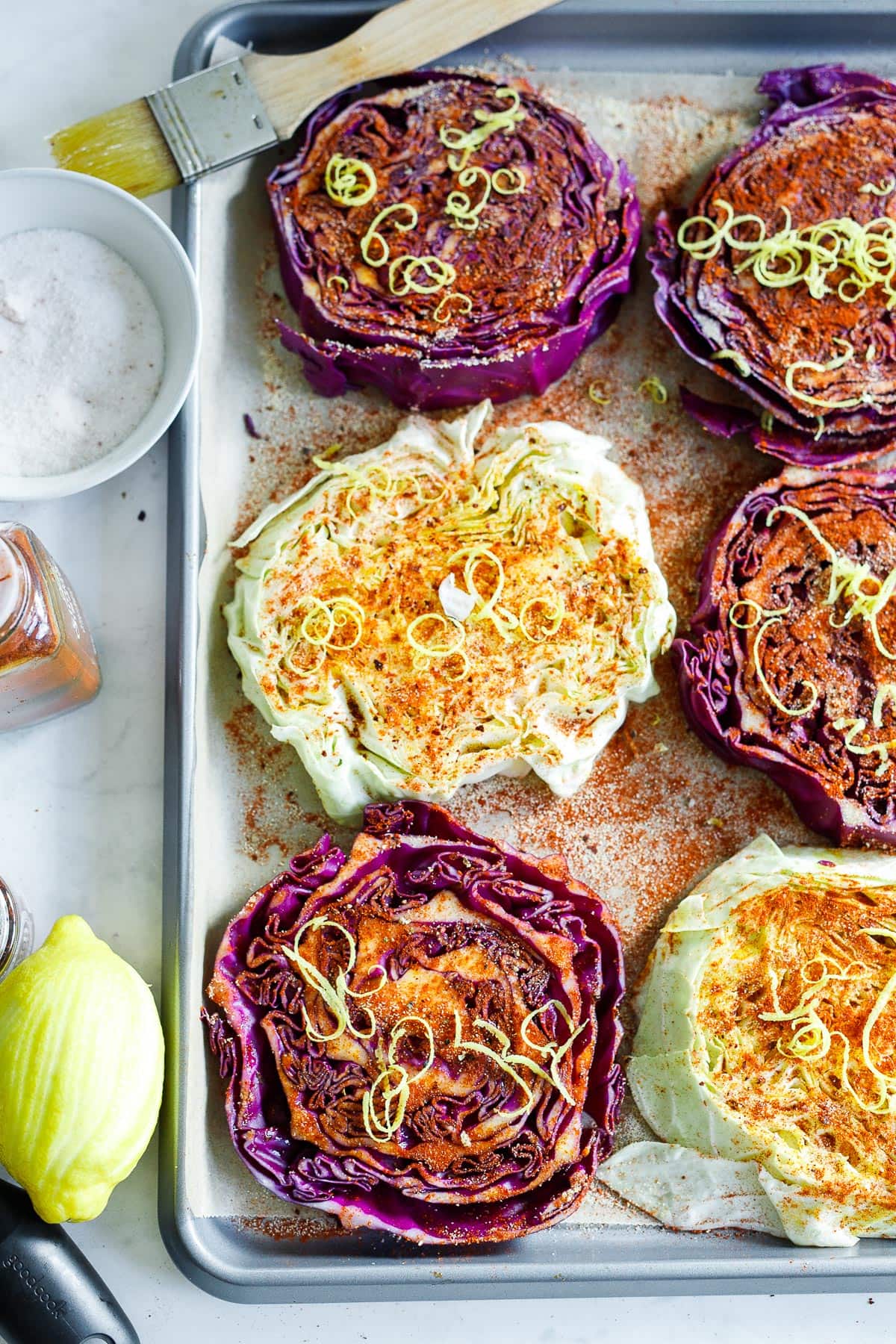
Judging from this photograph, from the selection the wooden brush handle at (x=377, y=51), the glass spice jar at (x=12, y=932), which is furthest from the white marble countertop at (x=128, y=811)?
the wooden brush handle at (x=377, y=51)

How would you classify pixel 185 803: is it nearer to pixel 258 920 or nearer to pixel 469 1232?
pixel 258 920

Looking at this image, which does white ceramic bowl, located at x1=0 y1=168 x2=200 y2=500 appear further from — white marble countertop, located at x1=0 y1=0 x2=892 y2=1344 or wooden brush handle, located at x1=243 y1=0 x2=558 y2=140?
wooden brush handle, located at x1=243 y1=0 x2=558 y2=140

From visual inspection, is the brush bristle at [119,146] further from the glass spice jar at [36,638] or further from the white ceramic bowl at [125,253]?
the glass spice jar at [36,638]

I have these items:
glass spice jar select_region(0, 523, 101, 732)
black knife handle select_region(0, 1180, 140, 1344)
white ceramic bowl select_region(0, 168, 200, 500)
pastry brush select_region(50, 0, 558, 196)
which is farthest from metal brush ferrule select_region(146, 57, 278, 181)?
black knife handle select_region(0, 1180, 140, 1344)

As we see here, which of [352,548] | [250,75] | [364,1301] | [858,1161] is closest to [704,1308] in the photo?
[858,1161]

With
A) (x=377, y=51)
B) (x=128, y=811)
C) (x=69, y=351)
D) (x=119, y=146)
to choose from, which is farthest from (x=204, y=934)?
(x=377, y=51)

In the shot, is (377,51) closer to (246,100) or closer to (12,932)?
(246,100)
